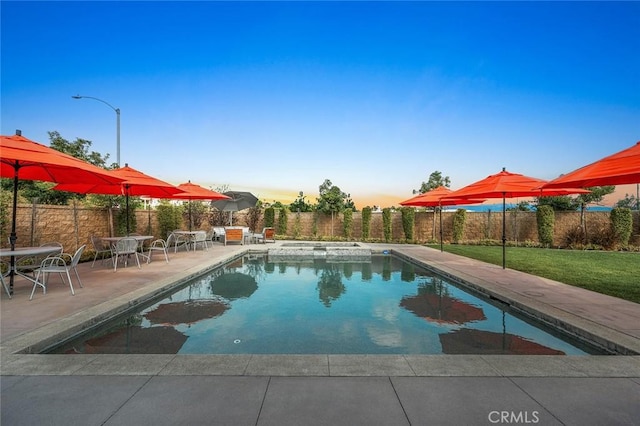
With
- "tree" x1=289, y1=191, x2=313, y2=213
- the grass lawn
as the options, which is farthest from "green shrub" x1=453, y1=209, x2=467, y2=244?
"tree" x1=289, y1=191, x2=313, y2=213

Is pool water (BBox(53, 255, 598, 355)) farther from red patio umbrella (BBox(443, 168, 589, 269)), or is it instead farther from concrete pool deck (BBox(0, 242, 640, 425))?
red patio umbrella (BBox(443, 168, 589, 269))

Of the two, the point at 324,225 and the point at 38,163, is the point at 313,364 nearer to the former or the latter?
the point at 38,163

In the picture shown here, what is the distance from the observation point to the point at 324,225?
69.9ft

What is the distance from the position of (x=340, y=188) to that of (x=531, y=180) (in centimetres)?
1476

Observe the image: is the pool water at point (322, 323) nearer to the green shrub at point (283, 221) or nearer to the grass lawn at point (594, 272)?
the grass lawn at point (594, 272)

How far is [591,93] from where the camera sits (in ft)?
43.3

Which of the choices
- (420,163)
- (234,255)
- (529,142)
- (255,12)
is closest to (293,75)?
(255,12)

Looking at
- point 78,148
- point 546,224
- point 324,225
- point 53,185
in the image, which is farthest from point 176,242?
point 546,224

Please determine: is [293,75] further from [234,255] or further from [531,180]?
[531,180]

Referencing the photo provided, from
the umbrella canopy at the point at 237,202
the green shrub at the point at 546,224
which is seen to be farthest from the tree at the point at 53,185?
the green shrub at the point at 546,224

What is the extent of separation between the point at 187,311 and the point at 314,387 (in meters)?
3.74

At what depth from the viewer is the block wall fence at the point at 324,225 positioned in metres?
9.55

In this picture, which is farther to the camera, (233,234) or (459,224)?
(459,224)

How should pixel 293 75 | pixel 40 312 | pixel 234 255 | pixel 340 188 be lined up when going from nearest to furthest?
pixel 40 312
pixel 234 255
pixel 293 75
pixel 340 188
